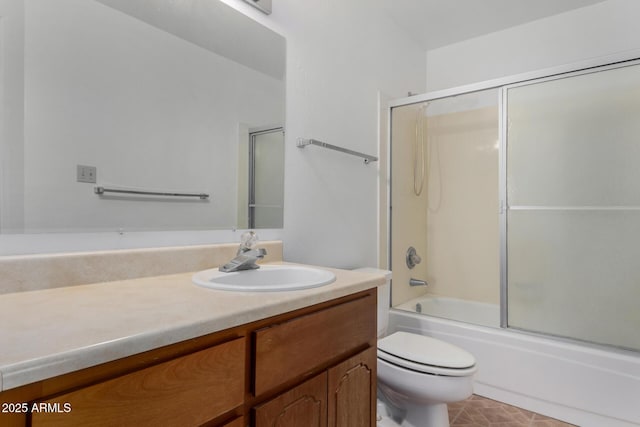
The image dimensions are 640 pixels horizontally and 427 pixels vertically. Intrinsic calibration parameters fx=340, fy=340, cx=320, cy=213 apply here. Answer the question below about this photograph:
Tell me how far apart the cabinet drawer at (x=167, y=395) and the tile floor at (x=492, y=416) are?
1536 mm

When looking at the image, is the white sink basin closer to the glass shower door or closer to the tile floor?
the tile floor

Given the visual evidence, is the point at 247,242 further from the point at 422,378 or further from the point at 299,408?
the point at 422,378

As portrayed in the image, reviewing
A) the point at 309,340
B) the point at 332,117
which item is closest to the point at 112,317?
the point at 309,340

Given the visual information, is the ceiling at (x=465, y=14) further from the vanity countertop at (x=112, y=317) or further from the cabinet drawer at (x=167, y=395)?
the cabinet drawer at (x=167, y=395)

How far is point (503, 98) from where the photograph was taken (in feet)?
6.73

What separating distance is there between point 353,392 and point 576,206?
5.70 feet

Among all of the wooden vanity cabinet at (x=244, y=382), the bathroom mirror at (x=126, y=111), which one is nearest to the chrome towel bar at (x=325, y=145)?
the bathroom mirror at (x=126, y=111)

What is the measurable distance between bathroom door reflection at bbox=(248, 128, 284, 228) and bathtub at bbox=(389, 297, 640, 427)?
1334 mm

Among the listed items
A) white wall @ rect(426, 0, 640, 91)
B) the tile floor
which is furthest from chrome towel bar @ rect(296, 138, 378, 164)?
the tile floor

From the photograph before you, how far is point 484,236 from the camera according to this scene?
264 cm

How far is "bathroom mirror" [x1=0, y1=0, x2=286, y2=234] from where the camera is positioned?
2.91 ft

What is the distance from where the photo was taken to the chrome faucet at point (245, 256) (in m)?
1.16

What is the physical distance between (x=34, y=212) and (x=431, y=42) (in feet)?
9.40

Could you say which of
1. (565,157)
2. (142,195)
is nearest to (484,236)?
(565,157)
